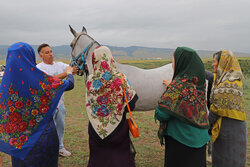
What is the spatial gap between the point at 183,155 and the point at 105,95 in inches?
44.4

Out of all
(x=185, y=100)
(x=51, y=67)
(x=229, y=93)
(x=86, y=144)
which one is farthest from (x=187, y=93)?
(x=86, y=144)

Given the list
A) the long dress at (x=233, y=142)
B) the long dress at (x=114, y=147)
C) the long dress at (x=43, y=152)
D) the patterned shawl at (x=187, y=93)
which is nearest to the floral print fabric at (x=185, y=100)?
the patterned shawl at (x=187, y=93)

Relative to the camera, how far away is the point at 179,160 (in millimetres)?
2227

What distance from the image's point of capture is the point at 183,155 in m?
2.20

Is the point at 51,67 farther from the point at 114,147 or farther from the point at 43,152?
the point at 114,147

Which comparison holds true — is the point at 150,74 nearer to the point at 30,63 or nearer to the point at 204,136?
the point at 204,136

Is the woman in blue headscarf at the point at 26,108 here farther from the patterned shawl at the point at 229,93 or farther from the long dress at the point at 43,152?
the patterned shawl at the point at 229,93

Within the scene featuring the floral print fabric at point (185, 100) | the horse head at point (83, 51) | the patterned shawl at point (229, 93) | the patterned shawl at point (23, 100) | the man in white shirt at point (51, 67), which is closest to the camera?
the patterned shawl at point (23, 100)

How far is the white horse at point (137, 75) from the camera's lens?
3.78m

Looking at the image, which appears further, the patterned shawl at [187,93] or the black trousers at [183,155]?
the black trousers at [183,155]

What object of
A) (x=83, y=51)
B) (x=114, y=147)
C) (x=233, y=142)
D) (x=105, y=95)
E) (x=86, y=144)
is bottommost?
(x=86, y=144)

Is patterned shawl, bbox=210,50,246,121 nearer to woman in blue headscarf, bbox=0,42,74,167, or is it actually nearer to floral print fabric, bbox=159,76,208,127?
floral print fabric, bbox=159,76,208,127

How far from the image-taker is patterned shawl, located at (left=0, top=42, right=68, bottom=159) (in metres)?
1.93

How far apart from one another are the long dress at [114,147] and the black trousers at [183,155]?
0.52m
